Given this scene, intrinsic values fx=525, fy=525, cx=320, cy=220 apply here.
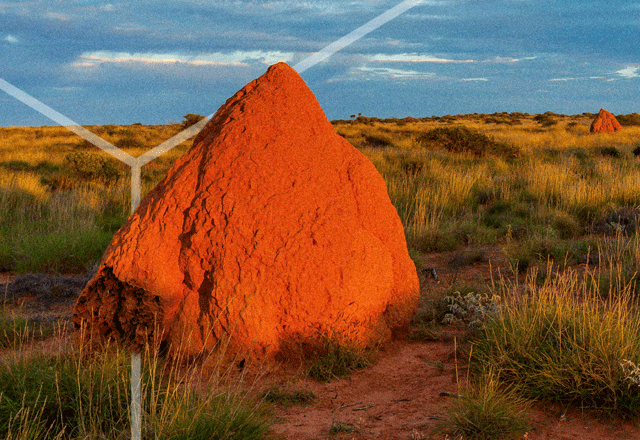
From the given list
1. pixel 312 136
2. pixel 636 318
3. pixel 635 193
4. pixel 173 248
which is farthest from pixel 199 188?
pixel 635 193

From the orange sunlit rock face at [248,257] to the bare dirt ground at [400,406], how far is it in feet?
0.95

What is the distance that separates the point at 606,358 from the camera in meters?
3.08

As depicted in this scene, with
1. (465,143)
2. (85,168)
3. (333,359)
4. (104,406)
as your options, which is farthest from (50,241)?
(465,143)

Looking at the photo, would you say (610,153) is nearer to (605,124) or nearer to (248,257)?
(605,124)

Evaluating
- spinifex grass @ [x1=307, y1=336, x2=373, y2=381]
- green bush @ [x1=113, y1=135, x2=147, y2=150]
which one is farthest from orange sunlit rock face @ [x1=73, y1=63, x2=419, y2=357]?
green bush @ [x1=113, y1=135, x2=147, y2=150]

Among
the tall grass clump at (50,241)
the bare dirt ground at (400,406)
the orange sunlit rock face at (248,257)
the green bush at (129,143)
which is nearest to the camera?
the bare dirt ground at (400,406)

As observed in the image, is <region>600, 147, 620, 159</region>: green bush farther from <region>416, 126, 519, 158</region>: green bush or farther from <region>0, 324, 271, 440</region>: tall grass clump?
<region>0, 324, 271, 440</region>: tall grass clump

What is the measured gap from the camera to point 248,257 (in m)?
3.53

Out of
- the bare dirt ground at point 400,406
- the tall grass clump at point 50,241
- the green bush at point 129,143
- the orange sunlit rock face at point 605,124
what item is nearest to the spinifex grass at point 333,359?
the bare dirt ground at point 400,406

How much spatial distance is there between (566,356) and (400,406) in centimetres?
106

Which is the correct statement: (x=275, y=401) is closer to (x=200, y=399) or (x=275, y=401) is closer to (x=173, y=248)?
(x=200, y=399)

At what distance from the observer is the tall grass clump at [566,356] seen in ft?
10.00

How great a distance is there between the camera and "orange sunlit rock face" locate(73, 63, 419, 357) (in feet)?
11.6

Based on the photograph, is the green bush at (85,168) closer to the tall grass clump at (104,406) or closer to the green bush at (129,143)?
the green bush at (129,143)
